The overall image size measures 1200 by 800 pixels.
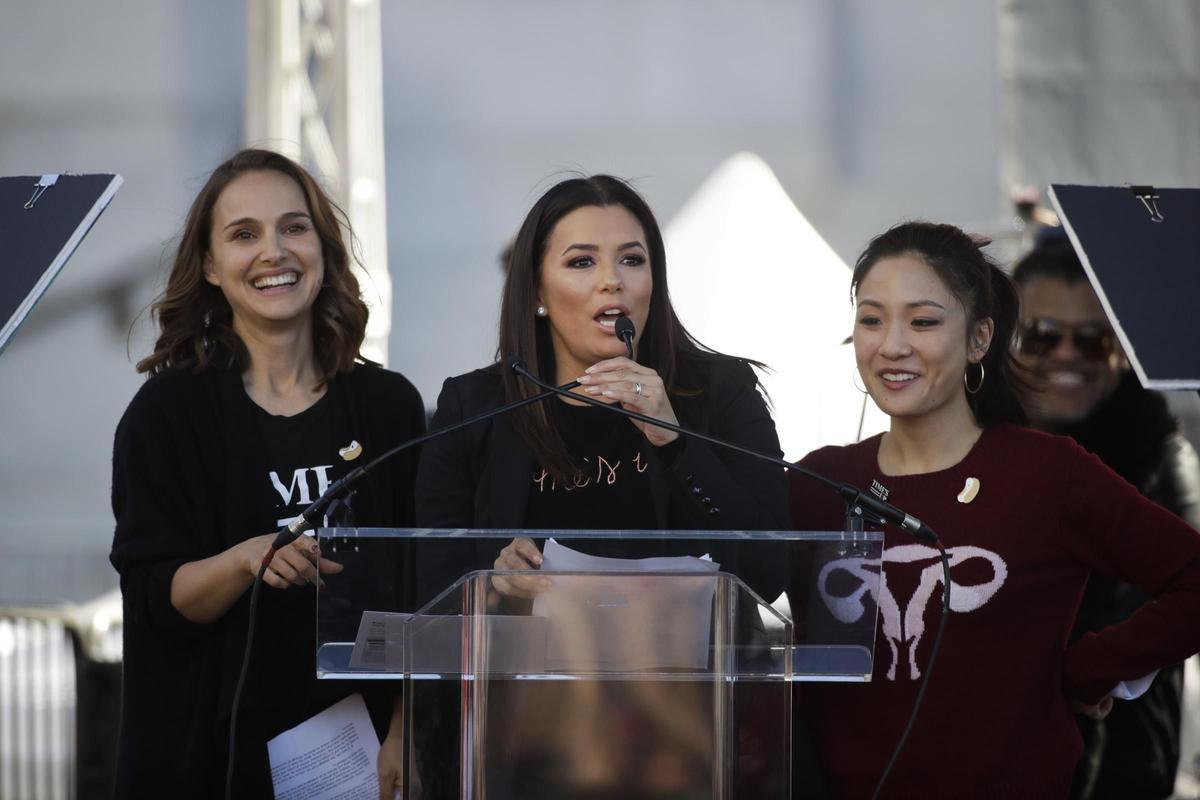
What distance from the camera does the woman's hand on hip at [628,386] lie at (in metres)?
1.92

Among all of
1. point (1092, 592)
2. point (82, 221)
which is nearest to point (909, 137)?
point (1092, 592)

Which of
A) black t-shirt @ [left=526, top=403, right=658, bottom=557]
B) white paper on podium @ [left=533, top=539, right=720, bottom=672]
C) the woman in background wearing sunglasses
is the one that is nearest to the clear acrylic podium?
white paper on podium @ [left=533, top=539, right=720, bottom=672]

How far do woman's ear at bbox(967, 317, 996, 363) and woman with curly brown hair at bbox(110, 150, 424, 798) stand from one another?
2.83 feet

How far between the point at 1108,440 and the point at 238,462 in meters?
1.61

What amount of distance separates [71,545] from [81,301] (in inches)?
40.6

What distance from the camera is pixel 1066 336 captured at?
2.87m

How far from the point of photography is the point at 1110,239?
2.03m

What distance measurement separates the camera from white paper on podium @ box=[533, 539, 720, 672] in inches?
60.2

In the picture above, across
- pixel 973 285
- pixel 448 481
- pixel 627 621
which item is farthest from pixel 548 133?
pixel 627 621

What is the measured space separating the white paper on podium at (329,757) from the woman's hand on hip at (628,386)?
609 mm

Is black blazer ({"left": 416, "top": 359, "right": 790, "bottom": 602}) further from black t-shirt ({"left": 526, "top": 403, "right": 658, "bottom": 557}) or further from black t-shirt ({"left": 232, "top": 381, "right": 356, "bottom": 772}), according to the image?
black t-shirt ({"left": 232, "top": 381, "right": 356, "bottom": 772})

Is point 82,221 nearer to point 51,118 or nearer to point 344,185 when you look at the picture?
point 344,185

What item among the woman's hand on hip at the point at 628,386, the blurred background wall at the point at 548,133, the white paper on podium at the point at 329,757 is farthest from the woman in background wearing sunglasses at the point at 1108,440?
the blurred background wall at the point at 548,133

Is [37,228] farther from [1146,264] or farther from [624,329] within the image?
[1146,264]
